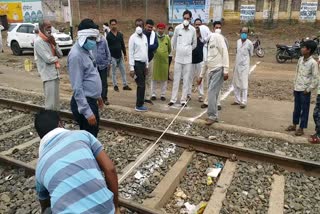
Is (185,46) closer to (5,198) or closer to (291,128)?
(291,128)

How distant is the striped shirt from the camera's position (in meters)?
1.99

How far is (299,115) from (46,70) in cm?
463

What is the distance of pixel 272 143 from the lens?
5.61 m

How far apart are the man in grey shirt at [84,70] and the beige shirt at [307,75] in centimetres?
370

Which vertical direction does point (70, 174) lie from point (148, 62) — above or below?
above

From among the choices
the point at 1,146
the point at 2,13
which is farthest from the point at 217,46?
the point at 2,13

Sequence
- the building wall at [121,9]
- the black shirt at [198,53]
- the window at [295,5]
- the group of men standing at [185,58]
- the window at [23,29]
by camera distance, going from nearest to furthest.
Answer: the group of men standing at [185,58] < the black shirt at [198,53] < the window at [23,29] < the window at [295,5] < the building wall at [121,9]

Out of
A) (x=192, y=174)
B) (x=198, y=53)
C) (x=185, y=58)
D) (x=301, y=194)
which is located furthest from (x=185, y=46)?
(x=301, y=194)

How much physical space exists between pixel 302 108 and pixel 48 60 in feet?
14.8

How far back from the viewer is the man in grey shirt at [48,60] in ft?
17.8

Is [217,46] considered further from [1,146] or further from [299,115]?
[1,146]

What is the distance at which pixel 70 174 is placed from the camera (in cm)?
200

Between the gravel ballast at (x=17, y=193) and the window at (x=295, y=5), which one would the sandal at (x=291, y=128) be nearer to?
the gravel ballast at (x=17, y=193)

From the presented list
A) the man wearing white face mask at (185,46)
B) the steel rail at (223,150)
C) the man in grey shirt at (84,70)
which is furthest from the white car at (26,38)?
the man in grey shirt at (84,70)
